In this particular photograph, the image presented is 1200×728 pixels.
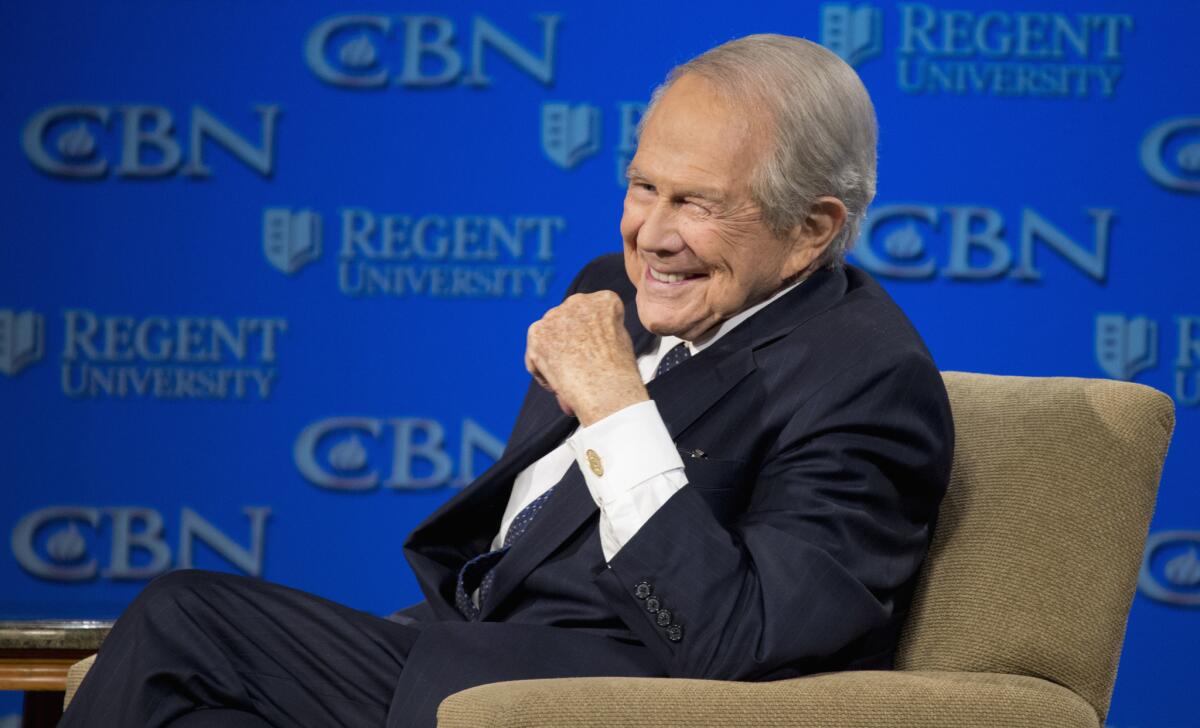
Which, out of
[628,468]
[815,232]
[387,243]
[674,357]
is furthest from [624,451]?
[387,243]

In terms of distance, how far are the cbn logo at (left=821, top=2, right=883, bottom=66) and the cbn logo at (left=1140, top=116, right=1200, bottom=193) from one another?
2.37 ft

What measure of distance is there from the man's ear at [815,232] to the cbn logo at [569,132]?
1812 mm

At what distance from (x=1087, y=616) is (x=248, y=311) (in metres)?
2.41

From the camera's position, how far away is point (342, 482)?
356 cm

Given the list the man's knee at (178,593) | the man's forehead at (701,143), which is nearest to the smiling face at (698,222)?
the man's forehead at (701,143)

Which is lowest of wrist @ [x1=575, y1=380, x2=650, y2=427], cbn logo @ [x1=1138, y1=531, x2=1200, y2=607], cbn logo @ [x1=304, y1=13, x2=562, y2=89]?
cbn logo @ [x1=1138, y1=531, x2=1200, y2=607]

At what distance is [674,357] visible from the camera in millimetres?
1829

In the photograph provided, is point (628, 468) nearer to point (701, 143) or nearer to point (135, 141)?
point (701, 143)

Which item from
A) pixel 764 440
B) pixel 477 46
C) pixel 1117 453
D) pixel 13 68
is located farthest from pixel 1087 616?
pixel 13 68

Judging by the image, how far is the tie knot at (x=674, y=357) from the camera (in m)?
1.82

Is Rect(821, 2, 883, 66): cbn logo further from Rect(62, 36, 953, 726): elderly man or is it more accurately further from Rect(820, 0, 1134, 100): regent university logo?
Rect(62, 36, 953, 726): elderly man

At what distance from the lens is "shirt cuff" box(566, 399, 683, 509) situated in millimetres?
1530

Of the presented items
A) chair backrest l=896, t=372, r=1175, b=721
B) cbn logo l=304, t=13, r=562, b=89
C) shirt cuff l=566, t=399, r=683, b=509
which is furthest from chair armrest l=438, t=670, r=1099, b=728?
cbn logo l=304, t=13, r=562, b=89

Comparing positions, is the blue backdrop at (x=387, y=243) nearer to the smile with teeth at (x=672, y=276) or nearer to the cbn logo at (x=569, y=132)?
the cbn logo at (x=569, y=132)
